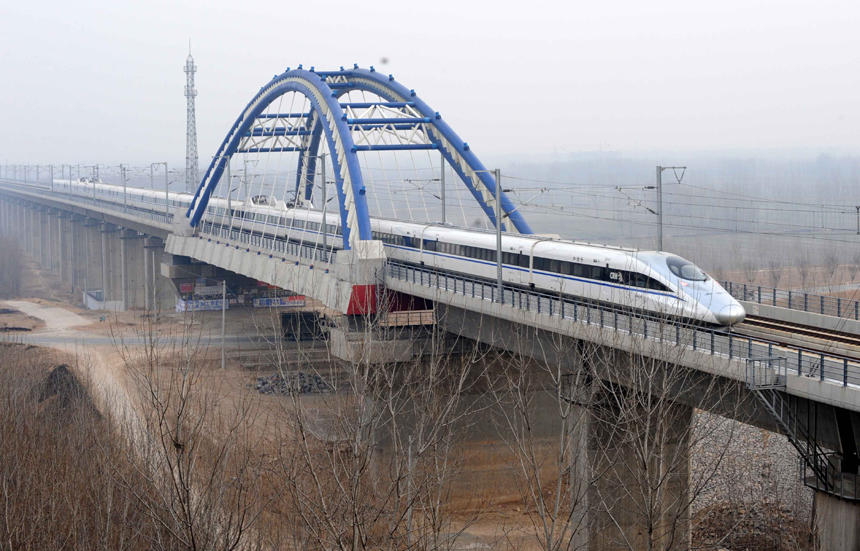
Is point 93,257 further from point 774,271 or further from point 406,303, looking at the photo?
point 406,303

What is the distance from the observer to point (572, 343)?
28625mm

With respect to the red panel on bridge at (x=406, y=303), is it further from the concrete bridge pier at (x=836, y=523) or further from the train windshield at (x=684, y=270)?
the concrete bridge pier at (x=836, y=523)

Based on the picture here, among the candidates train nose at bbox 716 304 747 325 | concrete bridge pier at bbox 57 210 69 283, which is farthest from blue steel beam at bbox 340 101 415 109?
concrete bridge pier at bbox 57 210 69 283

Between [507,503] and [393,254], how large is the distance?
44.4 ft

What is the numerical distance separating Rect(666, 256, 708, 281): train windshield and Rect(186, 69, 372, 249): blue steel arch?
16.2 metres

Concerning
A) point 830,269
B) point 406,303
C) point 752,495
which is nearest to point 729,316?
point 752,495

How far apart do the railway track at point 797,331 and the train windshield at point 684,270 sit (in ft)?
6.28

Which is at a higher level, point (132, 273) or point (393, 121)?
point (393, 121)

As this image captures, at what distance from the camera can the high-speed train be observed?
26547mm

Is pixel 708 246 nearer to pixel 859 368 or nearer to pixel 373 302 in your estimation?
pixel 373 302

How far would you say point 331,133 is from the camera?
4503 centimetres

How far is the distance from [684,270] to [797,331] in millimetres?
3786

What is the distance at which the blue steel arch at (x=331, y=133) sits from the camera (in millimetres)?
41469

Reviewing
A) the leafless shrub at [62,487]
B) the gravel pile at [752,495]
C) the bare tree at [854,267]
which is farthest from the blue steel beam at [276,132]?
the bare tree at [854,267]
